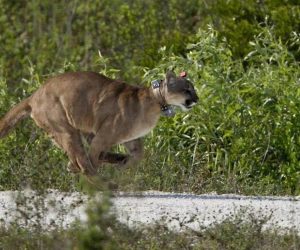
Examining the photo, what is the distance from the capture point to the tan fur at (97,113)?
45.2 feet

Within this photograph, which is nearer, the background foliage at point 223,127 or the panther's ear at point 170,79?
the panther's ear at point 170,79

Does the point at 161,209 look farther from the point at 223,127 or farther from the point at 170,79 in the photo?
the point at 223,127

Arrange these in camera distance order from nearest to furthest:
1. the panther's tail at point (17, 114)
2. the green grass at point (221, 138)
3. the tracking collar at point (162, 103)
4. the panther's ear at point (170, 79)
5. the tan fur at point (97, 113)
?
the tan fur at point (97, 113) → the tracking collar at point (162, 103) → the panther's ear at point (170, 79) → the panther's tail at point (17, 114) → the green grass at point (221, 138)

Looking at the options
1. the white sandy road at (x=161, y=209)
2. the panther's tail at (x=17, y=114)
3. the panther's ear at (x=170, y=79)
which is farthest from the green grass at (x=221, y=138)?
the white sandy road at (x=161, y=209)

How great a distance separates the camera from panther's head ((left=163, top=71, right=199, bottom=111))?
14.0m

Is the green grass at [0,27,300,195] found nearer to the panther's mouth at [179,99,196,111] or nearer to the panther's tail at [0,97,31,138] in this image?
the panther's tail at [0,97,31,138]

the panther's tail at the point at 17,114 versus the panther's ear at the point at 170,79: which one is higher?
the panther's ear at the point at 170,79

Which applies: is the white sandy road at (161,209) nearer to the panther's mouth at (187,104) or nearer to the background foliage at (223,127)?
the background foliage at (223,127)

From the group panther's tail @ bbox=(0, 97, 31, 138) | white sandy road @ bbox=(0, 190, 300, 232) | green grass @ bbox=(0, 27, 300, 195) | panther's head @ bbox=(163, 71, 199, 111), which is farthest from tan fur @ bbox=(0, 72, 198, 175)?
white sandy road @ bbox=(0, 190, 300, 232)

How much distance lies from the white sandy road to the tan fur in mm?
684

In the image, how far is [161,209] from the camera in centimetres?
1218

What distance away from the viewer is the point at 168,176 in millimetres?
14469

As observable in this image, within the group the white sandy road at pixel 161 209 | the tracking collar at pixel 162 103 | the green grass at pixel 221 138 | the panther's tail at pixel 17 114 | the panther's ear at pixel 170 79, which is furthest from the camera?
the green grass at pixel 221 138

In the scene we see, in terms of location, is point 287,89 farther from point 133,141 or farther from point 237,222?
point 237,222
